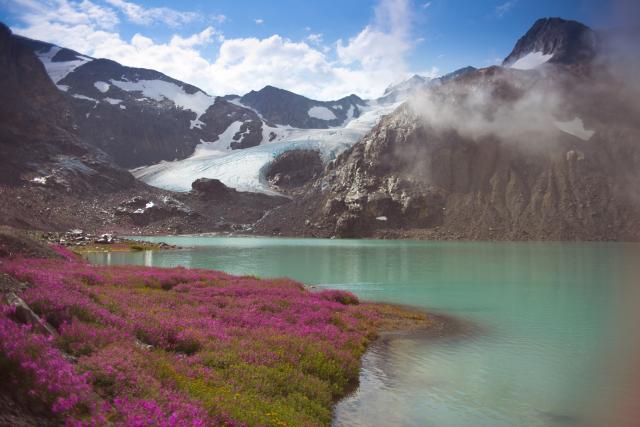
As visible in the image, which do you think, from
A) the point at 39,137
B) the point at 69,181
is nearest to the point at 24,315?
the point at 69,181

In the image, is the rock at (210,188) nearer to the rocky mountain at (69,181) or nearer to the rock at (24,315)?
the rocky mountain at (69,181)

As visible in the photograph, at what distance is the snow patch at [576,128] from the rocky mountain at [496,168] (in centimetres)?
53

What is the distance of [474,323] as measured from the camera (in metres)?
25.0

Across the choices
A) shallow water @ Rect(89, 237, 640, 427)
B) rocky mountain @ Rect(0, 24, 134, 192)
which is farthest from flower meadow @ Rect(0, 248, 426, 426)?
rocky mountain @ Rect(0, 24, 134, 192)

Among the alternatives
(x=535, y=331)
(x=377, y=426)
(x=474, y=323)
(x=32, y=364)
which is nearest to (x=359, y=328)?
(x=474, y=323)

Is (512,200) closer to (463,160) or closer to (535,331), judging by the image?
(463,160)

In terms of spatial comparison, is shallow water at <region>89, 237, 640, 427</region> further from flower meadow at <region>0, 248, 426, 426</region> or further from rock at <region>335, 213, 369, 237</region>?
rock at <region>335, 213, 369, 237</region>

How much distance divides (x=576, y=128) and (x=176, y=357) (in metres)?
163

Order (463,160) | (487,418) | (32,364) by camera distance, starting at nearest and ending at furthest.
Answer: (32,364)
(487,418)
(463,160)

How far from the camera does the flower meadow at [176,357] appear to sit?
6793mm

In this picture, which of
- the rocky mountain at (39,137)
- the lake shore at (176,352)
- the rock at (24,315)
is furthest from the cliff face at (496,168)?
the rock at (24,315)

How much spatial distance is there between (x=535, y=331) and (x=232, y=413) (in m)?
19.0

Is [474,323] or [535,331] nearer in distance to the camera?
[535,331]

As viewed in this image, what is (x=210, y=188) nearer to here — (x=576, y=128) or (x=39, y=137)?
(x=39, y=137)
